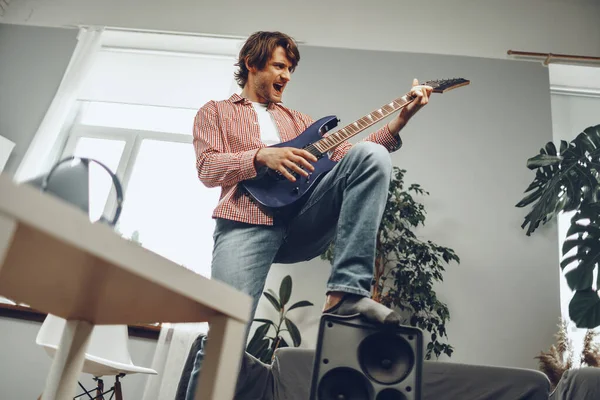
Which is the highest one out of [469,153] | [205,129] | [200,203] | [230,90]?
[230,90]

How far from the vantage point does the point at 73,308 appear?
90cm

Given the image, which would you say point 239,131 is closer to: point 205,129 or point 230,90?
point 205,129

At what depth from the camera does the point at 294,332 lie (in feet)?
9.73

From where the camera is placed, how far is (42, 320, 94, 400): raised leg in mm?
975

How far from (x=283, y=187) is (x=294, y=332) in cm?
159

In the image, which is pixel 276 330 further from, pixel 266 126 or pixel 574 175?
pixel 574 175

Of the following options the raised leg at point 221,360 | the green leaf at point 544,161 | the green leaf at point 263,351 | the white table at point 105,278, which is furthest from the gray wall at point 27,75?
the raised leg at point 221,360

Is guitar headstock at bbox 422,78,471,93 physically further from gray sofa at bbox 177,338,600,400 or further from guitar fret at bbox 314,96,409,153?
gray sofa at bbox 177,338,600,400

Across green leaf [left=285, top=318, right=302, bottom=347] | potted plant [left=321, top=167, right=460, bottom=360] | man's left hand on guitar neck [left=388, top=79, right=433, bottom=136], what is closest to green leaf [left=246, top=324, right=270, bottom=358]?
green leaf [left=285, top=318, right=302, bottom=347]

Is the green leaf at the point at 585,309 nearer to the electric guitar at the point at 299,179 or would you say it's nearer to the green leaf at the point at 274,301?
the electric guitar at the point at 299,179

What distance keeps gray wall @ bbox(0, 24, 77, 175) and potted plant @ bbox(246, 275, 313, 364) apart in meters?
2.15

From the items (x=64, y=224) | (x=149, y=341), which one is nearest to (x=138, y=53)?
(x=149, y=341)

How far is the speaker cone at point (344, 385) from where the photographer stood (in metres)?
1.03

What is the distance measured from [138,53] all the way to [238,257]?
3.25 m
